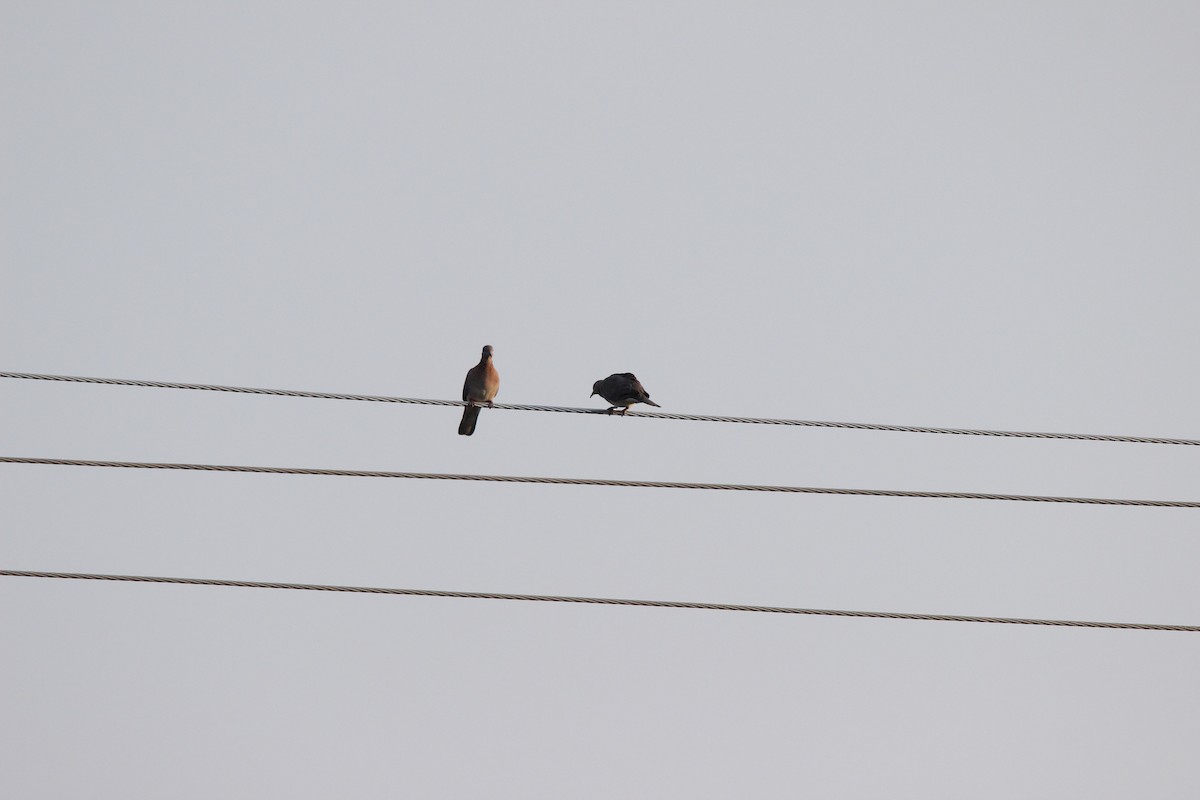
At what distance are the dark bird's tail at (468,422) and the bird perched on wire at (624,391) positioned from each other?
1015mm

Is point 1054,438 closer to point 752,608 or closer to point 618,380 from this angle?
point 752,608

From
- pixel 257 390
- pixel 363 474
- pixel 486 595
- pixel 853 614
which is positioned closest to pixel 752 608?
pixel 853 614

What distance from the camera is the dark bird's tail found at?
1366 centimetres

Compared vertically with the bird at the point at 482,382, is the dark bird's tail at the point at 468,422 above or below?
below

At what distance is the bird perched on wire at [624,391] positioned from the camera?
13258mm

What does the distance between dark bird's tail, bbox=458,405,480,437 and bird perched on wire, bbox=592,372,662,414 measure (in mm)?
1015

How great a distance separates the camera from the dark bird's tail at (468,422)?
1366 centimetres

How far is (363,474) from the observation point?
27.0 feet

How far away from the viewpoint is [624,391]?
1330cm

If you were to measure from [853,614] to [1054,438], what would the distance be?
1282 millimetres

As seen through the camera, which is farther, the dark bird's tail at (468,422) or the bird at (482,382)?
the bird at (482,382)

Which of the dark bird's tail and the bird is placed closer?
the dark bird's tail

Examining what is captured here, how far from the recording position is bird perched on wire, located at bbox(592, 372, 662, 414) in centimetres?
1326

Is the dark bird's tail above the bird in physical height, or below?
below
